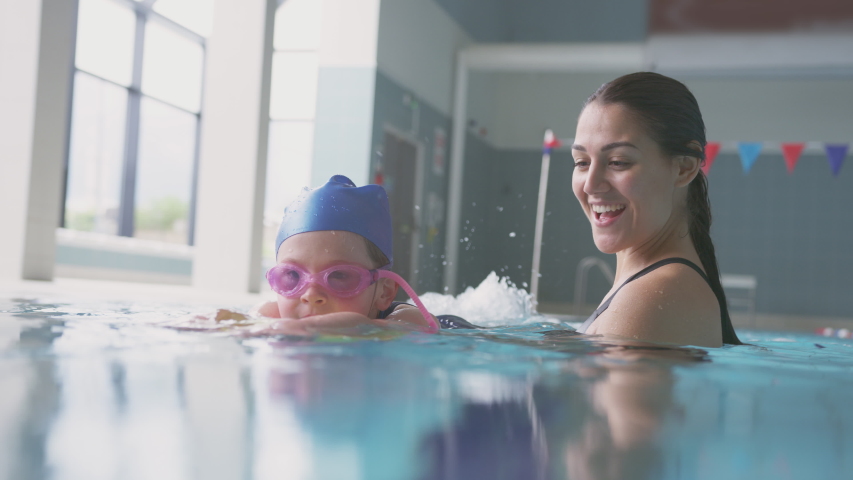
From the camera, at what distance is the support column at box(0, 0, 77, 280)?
531 centimetres

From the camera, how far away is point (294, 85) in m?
11.5

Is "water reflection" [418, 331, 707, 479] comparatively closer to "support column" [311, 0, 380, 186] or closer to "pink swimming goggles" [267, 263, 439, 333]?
"pink swimming goggles" [267, 263, 439, 333]

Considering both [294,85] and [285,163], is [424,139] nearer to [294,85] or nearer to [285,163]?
[294,85]

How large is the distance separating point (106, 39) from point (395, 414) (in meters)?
10.5

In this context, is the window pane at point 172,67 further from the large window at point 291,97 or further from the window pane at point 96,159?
the large window at point 291,97

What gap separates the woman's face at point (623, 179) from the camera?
1774mm

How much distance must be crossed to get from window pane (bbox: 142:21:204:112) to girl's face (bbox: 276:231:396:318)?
9.35 metres

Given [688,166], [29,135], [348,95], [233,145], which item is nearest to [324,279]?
[688,166]

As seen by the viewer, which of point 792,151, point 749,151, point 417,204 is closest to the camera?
point 749,151

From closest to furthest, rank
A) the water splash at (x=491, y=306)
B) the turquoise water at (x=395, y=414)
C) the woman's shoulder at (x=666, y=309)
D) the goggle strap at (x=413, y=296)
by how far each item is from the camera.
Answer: the turquoise water at (x=395, y=414), the woman's shoulder at (x=666, y=309), the goggle strap at (x=413, y=296), the water splash at (x=491, y=306)

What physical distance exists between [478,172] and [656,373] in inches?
451

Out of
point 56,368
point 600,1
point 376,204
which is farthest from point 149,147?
point 56,368

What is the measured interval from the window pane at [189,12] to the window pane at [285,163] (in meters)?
1.75

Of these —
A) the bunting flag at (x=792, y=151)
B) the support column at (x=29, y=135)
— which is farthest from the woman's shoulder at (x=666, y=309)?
the bunting flag at (x=792, y=151)
